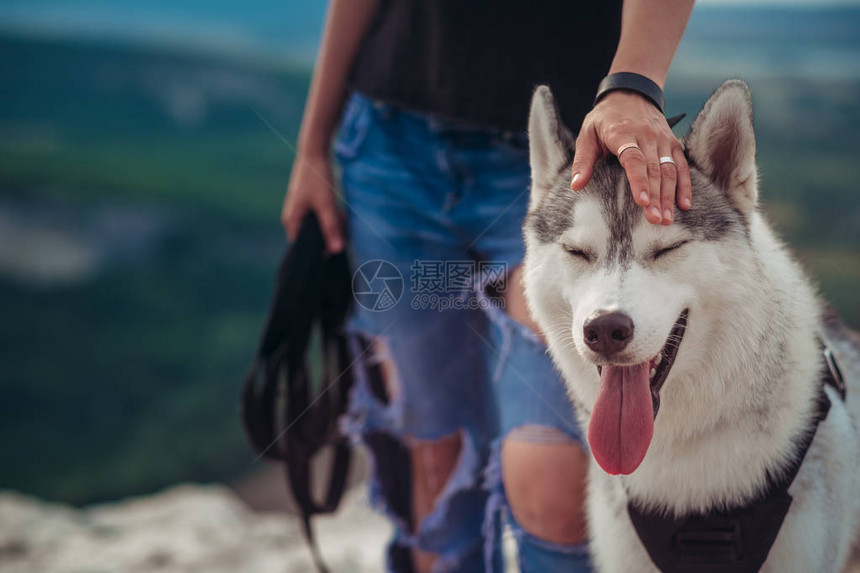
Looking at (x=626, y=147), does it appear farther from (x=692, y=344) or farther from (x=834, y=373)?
(x=834, y=373)

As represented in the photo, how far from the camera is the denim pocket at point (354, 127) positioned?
2203 mm

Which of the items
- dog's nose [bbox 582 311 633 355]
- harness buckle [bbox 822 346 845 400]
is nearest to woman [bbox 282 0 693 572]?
dog's nose [bbox 582 311 633 355]

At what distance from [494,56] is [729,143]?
68cm

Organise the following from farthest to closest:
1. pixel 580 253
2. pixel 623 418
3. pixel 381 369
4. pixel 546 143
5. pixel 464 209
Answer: pixel 381 369, pixel 464 209, pixel 546 143, pixel 580 253, pixel 623 418

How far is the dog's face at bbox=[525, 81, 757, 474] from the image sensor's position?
4.54ft

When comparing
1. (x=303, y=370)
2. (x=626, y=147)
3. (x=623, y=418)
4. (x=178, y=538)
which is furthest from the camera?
(x=178, y=538)

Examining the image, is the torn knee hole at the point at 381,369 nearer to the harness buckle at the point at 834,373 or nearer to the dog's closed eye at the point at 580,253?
the dog's closed eye at the point at 580,253

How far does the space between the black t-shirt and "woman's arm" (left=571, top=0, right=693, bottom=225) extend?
0.95ft

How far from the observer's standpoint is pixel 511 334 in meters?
1.90

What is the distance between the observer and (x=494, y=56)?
1882 mm

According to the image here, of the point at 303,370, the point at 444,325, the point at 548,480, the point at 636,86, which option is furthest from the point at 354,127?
the point at 548,480

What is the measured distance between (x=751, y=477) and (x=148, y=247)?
8.56 metres
